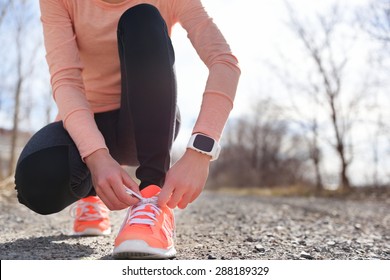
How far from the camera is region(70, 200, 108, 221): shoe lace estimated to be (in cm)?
162

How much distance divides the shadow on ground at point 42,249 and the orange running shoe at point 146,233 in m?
0.19

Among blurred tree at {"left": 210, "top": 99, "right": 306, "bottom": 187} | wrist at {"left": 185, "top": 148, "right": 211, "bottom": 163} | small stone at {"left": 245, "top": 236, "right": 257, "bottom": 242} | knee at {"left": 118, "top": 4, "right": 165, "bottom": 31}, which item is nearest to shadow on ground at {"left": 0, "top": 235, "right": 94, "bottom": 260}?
wrist at {"left": 185, "top": 148, "right": 211, "bottom": 163}

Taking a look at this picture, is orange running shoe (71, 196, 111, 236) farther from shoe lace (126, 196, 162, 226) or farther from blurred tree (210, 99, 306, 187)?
blurred tree (210, 99, 306, 187)

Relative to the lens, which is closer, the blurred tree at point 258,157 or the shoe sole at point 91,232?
the shoe sole at point 91,232

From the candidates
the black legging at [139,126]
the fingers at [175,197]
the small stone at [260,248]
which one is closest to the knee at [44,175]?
the black legging at [139,126]

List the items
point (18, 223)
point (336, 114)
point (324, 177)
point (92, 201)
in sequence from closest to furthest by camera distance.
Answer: point (92, 201) < point (18, 223) < point (336, 114) < point (324, 177)

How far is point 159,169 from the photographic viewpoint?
1215mm

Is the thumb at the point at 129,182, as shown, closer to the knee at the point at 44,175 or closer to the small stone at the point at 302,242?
the knee at the point at 44,175

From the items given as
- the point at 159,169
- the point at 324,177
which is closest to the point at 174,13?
the point at 159,169

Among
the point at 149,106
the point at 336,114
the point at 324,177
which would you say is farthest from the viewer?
the point at 324,177

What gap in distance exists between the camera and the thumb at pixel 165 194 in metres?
1.05
